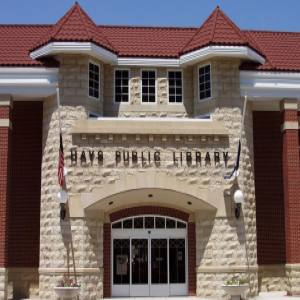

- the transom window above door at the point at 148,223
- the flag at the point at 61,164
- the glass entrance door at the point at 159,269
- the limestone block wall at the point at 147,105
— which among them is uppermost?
the limestone block wall at the point at 147,105

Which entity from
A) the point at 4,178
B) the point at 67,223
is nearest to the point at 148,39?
the point at 4,178

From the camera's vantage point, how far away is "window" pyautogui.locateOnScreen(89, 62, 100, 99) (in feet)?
74.2

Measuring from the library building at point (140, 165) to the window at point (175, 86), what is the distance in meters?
Result: 0.09

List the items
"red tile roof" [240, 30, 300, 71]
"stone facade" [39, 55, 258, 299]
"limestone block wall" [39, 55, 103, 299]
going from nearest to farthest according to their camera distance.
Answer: "limestone block wall" [39, 55, 103, 299] → "stone facade" [39, 55, 258, 299] → "red tile roof" [240, 30, 300, 71]

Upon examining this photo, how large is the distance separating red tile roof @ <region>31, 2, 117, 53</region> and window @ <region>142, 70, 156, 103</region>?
5.80ft

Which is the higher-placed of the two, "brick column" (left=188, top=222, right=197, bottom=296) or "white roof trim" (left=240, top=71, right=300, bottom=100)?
"white roof trim" (left=240, top=71, right=300, bottom=100)

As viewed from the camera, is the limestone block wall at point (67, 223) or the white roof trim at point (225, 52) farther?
the white roof trim at point (225, 52)

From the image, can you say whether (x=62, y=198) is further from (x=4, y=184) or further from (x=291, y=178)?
(x=291, y=178)

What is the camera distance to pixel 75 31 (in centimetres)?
2208

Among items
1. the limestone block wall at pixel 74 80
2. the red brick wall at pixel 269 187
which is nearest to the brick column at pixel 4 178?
the limestone block wall at pixel 74 80

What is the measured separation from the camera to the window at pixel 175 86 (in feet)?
78.1

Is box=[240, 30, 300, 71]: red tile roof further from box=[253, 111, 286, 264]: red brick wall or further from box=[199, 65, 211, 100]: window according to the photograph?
box=[253, 111, 286, 264]: red brick wall

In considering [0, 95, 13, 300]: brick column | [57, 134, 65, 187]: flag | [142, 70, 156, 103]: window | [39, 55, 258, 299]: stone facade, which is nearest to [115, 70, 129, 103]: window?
[142, 70, 156, 103]: window

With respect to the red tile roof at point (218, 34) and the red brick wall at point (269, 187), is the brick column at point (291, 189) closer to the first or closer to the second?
the red brick wall at point (269, 187)
